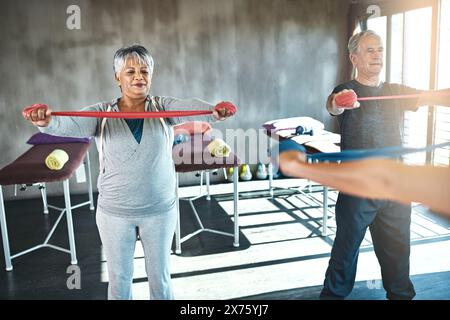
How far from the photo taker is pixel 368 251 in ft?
10.5

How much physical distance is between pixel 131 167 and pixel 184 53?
3.29 meters

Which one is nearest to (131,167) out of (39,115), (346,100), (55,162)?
(39,115)

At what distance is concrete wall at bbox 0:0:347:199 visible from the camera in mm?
4508

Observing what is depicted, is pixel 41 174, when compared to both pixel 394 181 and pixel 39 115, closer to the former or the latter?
pixel 39 115

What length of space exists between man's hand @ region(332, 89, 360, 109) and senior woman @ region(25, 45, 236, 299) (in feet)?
1.72

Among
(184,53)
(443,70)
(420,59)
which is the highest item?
→ (184,53)

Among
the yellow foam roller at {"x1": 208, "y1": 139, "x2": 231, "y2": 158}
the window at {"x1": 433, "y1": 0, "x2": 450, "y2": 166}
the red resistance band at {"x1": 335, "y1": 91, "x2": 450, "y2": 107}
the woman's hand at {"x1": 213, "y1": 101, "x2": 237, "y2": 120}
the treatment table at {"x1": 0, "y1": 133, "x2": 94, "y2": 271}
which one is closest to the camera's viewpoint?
the woman's hand at {"x1": 213, "y1": 101, "x2": 237, "y2": 120}

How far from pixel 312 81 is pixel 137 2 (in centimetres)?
218

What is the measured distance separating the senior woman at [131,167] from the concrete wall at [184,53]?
3.00 meters

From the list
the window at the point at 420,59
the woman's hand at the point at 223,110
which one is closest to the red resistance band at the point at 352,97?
the woman's hand at the point at 223,110

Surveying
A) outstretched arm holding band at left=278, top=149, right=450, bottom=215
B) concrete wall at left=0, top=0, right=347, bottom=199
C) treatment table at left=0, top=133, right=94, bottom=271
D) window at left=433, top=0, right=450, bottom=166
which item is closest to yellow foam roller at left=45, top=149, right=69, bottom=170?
treatment table at left=0, top=133, right=94, bottom=271

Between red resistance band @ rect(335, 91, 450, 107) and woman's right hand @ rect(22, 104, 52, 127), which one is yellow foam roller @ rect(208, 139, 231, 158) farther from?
woman's right hand @ rect(22, 104, 52, 127)

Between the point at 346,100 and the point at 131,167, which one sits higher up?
the point at 346,100

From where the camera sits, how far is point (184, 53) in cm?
487
